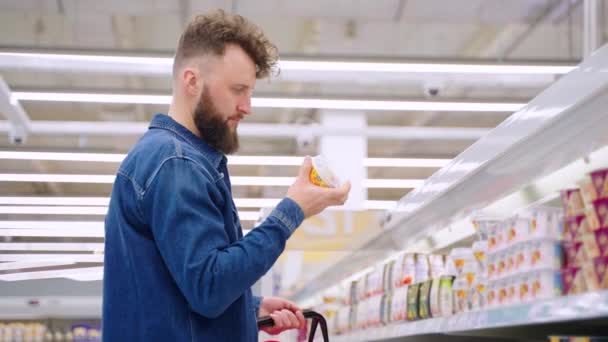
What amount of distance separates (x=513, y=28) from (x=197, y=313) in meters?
9.03

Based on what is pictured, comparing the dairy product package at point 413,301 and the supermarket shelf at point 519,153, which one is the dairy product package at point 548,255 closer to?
the supermarket shelf at point 519,153

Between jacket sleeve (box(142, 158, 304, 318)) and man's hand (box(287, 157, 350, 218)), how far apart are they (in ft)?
0.40

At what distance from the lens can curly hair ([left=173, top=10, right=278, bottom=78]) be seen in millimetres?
1896

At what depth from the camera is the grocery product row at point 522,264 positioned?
74.7 inches

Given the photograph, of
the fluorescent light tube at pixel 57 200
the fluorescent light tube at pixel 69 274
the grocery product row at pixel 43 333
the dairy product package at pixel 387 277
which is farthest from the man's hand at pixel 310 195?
the fluorescent light tube at pixel 57 200

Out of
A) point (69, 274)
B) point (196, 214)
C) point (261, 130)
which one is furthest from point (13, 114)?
point (196, 214)

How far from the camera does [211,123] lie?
1.87 metres

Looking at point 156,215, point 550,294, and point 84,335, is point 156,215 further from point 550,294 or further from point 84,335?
point 84,335

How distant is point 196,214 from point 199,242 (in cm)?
5

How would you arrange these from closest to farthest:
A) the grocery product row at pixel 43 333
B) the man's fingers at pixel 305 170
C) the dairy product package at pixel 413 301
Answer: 1. the man's fingers at pixel 305 170
2. the dairy product package at pixel 413 301
3. the grocery product row at pixel 43 333

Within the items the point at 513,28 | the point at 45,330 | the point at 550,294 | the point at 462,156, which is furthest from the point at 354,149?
the point at 550,294

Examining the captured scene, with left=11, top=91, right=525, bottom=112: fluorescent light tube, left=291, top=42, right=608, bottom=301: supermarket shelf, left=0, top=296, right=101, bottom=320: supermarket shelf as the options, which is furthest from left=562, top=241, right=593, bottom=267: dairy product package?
left=11, top=91, right=525, bottom=112: fluorescent light tube

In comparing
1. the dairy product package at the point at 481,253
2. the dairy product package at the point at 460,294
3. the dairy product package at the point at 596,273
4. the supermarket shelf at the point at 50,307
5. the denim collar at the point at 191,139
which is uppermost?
the denim collar at the point at 191,139

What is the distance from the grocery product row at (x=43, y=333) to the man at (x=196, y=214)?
2713 millimetres
